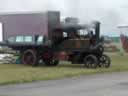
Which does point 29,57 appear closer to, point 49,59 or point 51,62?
point 49,59

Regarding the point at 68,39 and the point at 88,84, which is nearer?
the point at 88,84

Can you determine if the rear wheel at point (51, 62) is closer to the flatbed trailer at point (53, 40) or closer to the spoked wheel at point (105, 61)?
the flatbed trailer at point (53, 40)

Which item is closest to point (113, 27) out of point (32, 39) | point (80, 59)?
point (80, 59)

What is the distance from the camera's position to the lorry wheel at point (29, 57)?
28309 millimetres

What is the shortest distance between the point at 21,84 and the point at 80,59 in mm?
9464

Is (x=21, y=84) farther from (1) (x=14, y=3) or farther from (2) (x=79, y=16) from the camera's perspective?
(2) (x=79, y=16)

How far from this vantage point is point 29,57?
28.8 meters

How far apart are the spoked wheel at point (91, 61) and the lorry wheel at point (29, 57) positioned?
3.07 meters

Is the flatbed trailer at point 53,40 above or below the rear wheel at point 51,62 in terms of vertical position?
above

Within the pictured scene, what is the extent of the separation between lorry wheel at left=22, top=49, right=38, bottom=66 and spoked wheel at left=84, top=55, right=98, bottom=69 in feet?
10.1

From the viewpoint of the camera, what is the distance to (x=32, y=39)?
2872 centimetres

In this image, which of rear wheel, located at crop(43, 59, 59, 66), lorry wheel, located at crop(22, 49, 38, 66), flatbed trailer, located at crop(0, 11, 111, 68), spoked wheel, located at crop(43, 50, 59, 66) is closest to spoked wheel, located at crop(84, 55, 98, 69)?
flatbed trailer, located at crop(0, 11, 111, 68)

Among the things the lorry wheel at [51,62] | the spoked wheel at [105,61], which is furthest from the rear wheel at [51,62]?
the spoked wheel at [105,61]

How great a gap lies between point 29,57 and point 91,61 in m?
4.07
